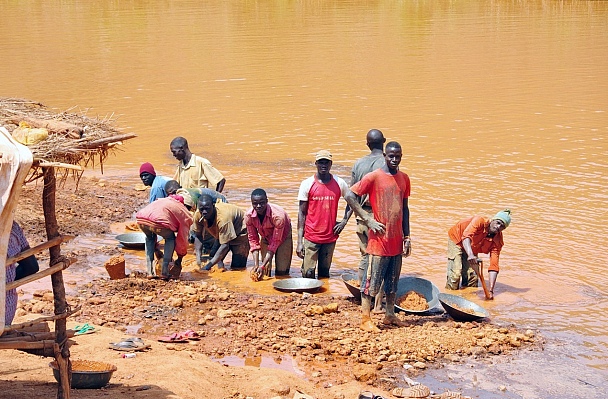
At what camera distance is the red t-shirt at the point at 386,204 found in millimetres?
8031

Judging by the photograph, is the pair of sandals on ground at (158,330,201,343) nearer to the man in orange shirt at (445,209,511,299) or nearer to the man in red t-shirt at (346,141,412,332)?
the man in red t-shirt at (346,141,412,332)

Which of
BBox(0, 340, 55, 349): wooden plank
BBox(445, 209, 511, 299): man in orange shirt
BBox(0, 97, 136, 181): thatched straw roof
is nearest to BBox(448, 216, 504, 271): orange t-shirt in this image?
BBox(445, 209, 511, 299): man in orange shirt

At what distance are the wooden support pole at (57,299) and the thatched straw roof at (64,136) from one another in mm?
116

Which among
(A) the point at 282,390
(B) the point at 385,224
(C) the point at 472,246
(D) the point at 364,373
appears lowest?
(D) the point at 364,373

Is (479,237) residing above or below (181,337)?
above

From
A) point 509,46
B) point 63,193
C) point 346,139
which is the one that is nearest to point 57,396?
point 63,193

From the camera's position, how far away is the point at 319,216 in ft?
31.8

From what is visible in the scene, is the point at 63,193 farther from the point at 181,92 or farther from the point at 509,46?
the point at 509,46

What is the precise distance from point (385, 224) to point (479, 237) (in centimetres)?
186

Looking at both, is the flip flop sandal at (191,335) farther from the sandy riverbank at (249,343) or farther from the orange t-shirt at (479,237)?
the orange t-shirt at (479,237)

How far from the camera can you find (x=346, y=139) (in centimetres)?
1700

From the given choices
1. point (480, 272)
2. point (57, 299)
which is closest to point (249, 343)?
point (57, 299)

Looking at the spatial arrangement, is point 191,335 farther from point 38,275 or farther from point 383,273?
point 38,275

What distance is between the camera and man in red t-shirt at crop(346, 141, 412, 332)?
8023mm
